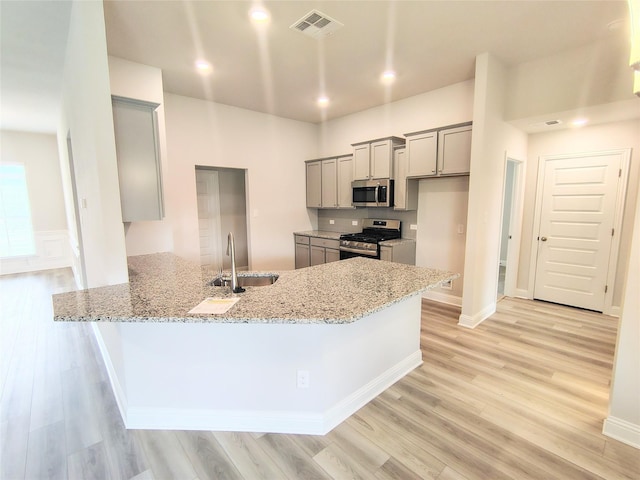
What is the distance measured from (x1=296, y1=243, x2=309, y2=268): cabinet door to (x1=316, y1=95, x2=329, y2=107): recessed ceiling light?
236 centimetres

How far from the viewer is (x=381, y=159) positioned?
4516 millimetres

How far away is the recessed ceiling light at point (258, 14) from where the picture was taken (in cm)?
242

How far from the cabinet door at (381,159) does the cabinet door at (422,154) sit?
0.95ft

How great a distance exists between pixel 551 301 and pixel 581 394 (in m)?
2.45

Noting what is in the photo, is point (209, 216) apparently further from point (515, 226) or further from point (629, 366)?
point (629, 366)

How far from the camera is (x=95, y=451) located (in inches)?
73.0

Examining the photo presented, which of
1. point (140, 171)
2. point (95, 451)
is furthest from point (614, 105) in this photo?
point (95, 451)

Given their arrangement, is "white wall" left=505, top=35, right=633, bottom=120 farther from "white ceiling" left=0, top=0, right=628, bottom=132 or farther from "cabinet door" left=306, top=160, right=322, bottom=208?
"cabinet door" left=306, top=160, right=322, bottom=208

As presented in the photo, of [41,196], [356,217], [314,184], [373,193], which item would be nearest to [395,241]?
[373,193]

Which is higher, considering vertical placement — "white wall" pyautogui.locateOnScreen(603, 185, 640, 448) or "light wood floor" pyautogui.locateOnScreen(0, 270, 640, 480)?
"white wall" pyautogui.locateOnScreen(603, 185, 640, 448)

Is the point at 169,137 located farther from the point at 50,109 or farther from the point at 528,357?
the point at 528,357

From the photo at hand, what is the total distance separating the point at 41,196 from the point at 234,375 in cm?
754

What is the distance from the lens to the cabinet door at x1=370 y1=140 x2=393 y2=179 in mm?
4416

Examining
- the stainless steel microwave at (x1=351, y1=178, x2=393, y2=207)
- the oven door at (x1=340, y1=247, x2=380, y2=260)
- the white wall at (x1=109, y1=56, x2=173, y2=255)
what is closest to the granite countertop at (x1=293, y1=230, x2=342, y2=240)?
the oven door at (x1=340, y1=247, x2=380, y2=260)
